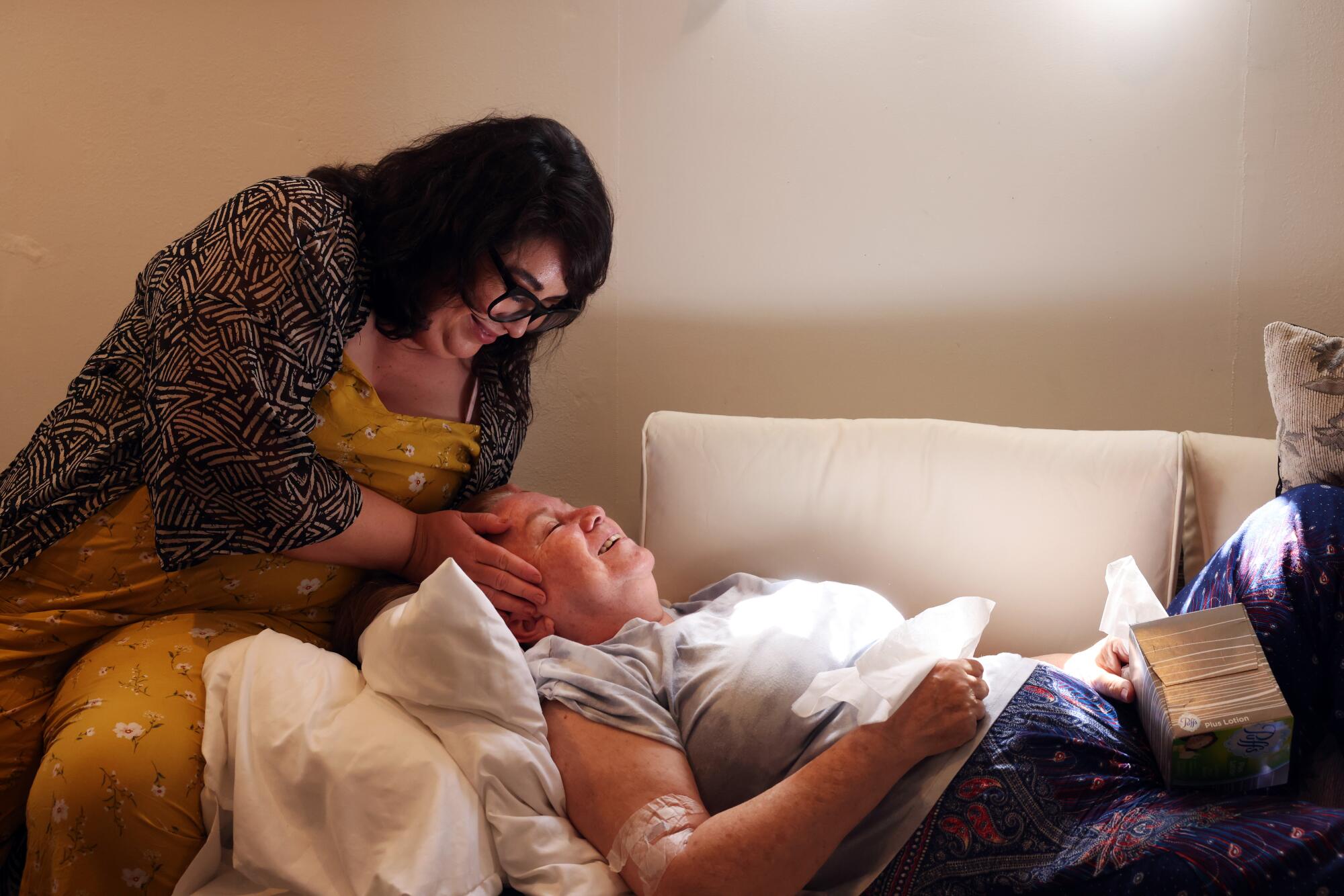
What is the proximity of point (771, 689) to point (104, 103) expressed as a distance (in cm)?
188

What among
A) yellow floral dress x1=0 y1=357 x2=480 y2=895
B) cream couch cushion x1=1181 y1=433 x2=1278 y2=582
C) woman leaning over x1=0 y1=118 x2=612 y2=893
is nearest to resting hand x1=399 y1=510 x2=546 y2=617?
woman leaning over x1=0 y1=118 x2=612 y2=893

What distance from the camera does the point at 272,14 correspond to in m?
2.15

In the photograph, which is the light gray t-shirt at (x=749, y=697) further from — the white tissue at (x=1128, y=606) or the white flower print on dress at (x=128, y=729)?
the white flower print on dress at (x=128, y=729)

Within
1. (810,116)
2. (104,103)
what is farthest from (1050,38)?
(104,103)

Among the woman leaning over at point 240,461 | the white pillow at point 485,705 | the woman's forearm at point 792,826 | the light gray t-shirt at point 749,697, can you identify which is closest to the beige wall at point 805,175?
the woman leaning over at point 240,461

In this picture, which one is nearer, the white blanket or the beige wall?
the white blanket

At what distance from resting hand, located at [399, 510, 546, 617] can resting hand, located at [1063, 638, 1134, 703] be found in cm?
80

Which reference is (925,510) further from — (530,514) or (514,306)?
(514,306)

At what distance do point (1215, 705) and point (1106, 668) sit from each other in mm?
273

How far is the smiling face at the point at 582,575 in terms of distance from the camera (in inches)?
60.6

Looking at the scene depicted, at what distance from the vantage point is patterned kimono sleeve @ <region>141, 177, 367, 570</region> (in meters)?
1.34

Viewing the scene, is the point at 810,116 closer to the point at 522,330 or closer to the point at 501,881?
the point at 522,330

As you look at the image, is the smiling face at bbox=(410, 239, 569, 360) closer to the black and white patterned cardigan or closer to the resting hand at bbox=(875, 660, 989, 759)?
the black and white patterned cardigan

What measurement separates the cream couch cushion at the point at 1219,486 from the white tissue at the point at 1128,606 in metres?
0.28
